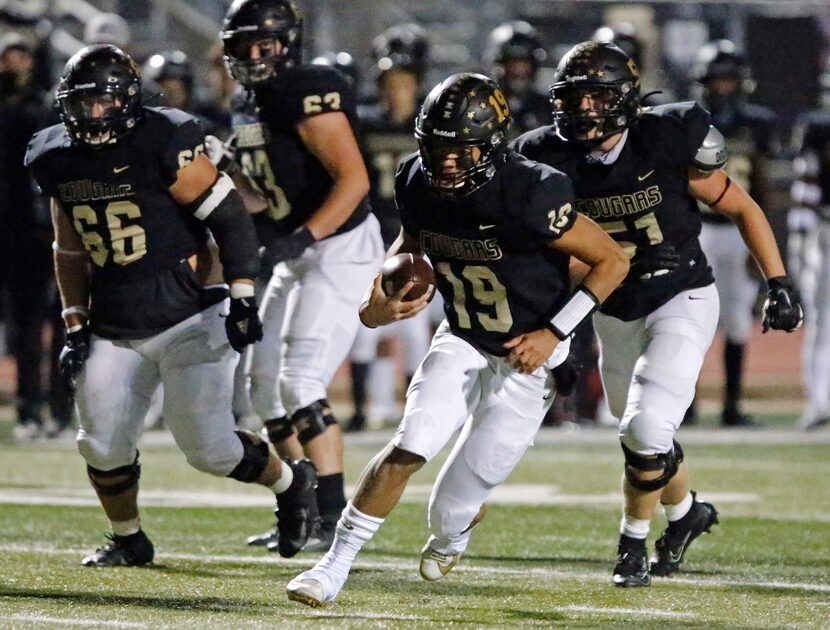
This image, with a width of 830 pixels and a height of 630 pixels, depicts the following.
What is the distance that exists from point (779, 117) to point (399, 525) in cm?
805

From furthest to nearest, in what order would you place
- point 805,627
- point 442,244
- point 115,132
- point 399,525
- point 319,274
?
point 399,525 < point 319,274 < point 115,132 < point 442,244 < point 805,627

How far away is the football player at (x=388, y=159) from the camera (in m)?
9.52

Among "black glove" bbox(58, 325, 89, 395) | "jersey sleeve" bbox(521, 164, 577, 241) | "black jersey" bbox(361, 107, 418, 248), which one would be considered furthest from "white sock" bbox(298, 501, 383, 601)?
"black jersey" bbox(361, 107, 418, 248)

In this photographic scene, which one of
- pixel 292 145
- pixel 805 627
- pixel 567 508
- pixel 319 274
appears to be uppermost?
pixel 292 145

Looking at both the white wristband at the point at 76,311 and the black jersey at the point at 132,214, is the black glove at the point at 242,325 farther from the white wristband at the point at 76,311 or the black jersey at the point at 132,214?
the white wristband at the point at 76,311

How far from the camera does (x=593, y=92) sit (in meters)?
4.83

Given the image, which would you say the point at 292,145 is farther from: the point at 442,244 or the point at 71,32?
the point at 71,32

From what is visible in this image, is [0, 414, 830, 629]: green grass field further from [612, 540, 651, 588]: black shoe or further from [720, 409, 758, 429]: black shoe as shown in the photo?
[720, 409, 758, 429]: black shoe

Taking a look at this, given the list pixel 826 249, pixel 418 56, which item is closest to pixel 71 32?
pixel 418 56

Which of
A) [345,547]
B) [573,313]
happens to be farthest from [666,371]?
[345,547]

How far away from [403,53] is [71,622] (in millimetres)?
6029

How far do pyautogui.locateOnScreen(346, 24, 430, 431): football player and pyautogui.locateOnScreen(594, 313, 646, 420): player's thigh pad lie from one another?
4.25 meters

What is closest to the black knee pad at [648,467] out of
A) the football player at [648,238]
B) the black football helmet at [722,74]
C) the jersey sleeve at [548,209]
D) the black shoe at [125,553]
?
the football player at [648,238]

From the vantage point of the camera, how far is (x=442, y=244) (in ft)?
14.9
